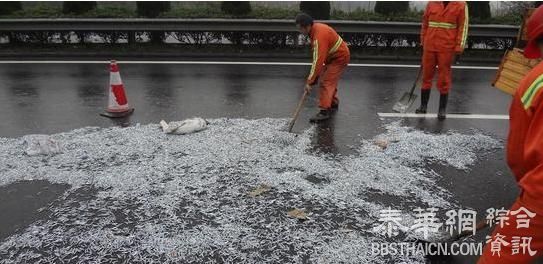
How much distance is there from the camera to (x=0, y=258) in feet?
10.3

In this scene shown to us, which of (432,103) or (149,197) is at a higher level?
(432,103)

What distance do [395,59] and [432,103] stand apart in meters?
3.49

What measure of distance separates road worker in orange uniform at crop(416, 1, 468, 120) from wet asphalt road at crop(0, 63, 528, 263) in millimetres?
634

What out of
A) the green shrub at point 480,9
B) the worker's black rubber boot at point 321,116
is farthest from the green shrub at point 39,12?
the green shrub at point 480,9

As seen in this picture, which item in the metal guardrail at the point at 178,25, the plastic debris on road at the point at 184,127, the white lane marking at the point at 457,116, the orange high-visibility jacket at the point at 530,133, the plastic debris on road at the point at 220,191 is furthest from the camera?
the metal guardrail at the point at 178,25

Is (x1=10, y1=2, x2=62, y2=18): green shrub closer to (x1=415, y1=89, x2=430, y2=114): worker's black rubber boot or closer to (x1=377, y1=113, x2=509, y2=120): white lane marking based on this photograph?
(x1=377, y1=113, x2=509, y2=120): white lane marking

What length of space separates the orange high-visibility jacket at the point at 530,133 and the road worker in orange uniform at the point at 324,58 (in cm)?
369

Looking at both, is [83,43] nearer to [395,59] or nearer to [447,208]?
[395,59]

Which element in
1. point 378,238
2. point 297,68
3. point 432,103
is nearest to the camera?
point 378,238

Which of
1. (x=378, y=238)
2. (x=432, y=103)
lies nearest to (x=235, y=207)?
(x=378, y=238)

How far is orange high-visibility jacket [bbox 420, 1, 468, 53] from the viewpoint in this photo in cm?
569

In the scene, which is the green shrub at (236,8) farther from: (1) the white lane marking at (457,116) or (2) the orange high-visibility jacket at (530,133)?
(2) the orange high-visibility jacket at (530,133)

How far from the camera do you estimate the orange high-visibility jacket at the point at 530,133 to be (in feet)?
6.00

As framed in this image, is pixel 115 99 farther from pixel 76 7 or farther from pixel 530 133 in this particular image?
pixel 76 7
